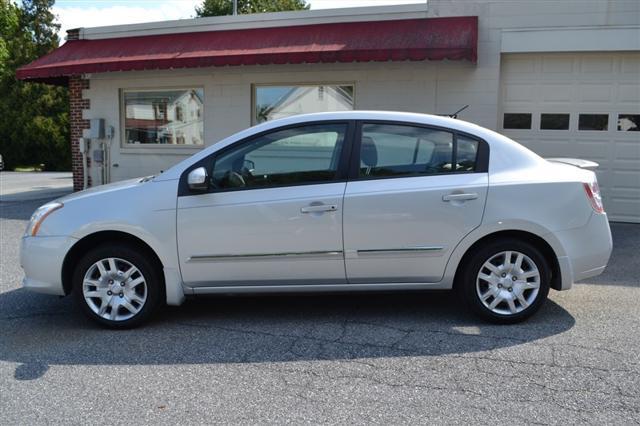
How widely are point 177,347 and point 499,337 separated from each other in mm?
2419

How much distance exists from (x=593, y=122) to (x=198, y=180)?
756cm

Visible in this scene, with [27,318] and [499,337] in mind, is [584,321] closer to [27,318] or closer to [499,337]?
[499,337]

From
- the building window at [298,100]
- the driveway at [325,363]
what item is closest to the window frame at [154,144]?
the building window at [298,100]

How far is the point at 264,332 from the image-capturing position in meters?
4.51

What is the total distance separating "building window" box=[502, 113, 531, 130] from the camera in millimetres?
9742

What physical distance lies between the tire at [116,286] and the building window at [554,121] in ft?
24.5

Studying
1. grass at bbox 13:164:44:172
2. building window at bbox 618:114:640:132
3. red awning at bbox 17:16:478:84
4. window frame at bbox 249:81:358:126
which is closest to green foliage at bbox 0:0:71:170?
grass at bbox 13:164:44:172

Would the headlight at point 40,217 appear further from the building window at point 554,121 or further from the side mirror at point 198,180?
the building window at point 554,121

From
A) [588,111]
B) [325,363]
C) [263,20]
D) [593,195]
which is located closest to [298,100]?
[263,20]

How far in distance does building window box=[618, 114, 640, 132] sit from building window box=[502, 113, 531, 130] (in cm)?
142

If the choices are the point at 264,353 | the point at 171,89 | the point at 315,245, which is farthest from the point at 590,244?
the point at 171,89

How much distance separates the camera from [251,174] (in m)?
4.58

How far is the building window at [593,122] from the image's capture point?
9422 millimetres

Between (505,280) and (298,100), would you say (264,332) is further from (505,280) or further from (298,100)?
(298,100)
